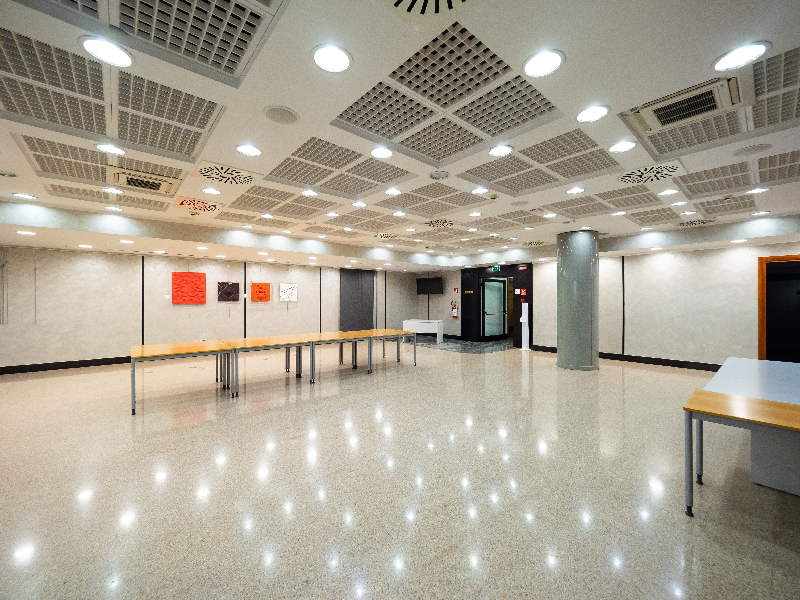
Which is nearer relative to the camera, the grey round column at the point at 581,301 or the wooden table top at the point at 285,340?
the wooden table top at the point at 285,340

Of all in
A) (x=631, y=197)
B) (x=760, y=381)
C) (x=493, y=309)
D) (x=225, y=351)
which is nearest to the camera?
(x=760, y=381)

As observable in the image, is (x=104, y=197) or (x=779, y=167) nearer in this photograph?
(x=779, y=167)

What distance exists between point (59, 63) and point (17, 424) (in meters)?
4.56

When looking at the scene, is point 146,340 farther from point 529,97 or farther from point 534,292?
point 534,292

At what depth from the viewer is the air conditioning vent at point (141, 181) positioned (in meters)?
4.04

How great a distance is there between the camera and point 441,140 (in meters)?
3.32

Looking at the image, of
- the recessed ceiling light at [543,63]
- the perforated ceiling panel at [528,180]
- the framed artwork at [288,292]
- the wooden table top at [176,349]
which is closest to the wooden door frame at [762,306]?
the perforated ceiling panel at [528,180]

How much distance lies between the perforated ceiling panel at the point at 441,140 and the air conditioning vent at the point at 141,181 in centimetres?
312

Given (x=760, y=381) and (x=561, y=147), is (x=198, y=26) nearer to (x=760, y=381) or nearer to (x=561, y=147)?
(x=561, y=147)

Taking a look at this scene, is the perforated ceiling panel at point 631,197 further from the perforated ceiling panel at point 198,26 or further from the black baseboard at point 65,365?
the black baseboard at point 65,365

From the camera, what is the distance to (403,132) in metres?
3.14

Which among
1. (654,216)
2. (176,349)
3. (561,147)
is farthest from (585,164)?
(176,349)

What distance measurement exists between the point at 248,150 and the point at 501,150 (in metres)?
2.57

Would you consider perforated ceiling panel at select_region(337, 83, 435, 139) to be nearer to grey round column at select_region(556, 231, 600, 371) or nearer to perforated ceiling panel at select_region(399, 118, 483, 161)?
perforated ceiling panel at select_region(399, 118, 483, 161)
